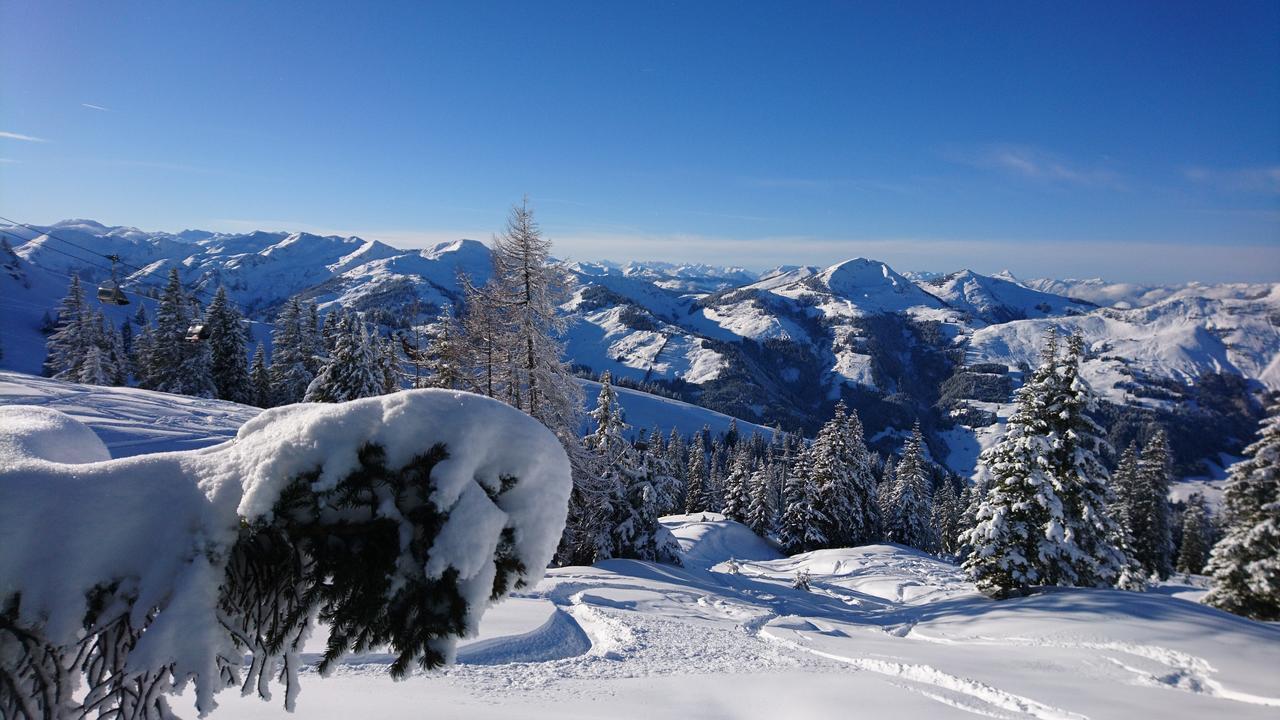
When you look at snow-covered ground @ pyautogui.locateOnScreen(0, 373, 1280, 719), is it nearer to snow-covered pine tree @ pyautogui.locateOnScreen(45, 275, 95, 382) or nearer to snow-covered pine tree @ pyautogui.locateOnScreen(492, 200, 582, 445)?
snow-covered pine tree @ pyautogui.locateOnScreen(492, 200, 582, 445)

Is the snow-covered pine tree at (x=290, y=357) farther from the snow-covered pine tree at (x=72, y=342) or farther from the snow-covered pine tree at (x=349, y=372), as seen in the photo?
the snow-covered pine tree at (x=349, y=372)

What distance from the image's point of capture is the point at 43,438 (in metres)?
3.18

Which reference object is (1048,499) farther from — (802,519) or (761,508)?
(761,508)

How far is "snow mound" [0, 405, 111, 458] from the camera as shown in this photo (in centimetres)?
287

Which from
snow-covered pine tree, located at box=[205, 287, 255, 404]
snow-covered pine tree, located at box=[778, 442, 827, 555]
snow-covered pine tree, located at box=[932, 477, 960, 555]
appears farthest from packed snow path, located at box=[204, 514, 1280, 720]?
snow-covered pine tree, located at box=[932, 477, 960, 555]

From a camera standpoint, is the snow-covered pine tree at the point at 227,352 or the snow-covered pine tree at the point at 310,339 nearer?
the snow-covered pine tree at the point at 227,352

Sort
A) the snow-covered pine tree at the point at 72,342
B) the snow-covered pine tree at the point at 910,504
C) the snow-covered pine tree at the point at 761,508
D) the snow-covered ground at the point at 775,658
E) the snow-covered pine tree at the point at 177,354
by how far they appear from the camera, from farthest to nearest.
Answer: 1. the snow-covered pine tree at the point at 910,504
2. the snow-covered pine tree at the point at 761,508
3. the snow-covered pine tree at the point at 72,342
4. the snow-covered pine tree at the point at 177,354
5. the snow-covered ground at the point at 775,658

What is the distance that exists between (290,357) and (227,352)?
3.95 metres

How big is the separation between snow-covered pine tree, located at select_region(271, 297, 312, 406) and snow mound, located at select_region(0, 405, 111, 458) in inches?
1550

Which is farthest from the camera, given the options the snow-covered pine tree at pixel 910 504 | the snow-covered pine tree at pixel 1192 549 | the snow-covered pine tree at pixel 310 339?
the snow-covered pine tree at pixel 910 504

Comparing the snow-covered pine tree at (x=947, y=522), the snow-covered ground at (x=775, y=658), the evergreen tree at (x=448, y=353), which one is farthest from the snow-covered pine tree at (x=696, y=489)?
the evergreen tree at (x=448, y=353)

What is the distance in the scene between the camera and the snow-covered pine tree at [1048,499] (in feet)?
60.5

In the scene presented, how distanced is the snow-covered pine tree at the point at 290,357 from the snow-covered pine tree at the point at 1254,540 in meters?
47.7

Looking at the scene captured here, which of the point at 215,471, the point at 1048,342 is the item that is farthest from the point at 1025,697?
the point at 1048,342
